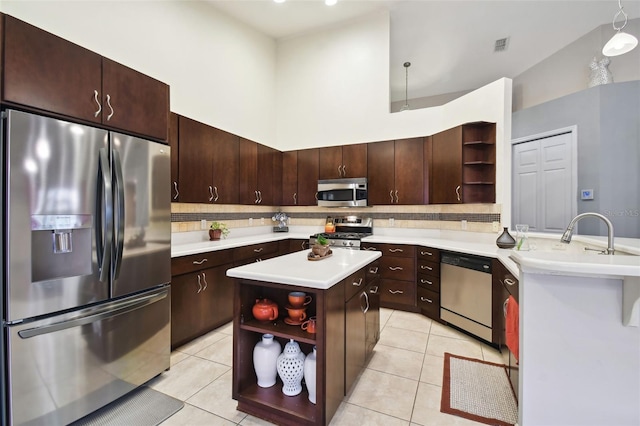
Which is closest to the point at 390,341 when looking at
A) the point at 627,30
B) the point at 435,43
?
the point at 435,43

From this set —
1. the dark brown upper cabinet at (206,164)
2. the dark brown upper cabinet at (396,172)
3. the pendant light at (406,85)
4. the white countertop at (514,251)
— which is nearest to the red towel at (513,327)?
the white countertop at (514,251)

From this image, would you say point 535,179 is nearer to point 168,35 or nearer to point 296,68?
point 296,68

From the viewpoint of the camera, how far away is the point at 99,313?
1657 millimetres

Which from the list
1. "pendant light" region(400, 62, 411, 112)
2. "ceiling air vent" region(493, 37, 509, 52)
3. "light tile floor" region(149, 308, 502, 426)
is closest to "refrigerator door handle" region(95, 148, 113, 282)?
"light tile floor" region(149, 308, 502, 426)

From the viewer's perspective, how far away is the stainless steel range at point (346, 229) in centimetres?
391

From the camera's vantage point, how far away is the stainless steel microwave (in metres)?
4.05

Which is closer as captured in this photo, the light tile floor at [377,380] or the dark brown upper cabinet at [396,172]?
the light tile floor at [377,380]

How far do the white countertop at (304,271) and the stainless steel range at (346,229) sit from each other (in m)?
1.78

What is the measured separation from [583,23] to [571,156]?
1772 millimetres

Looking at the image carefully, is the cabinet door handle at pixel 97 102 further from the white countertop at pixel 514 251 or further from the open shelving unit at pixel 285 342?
the open shelving unit at pixel 285 342

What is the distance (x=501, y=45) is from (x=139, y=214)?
5.32 meters

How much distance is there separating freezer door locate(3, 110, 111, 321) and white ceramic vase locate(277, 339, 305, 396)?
1174 mm

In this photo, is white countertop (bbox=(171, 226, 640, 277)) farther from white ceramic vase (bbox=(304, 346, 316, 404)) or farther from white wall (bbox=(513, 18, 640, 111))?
white wall (bbox=(513, 18, 640, 111))

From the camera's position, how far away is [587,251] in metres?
1.96
